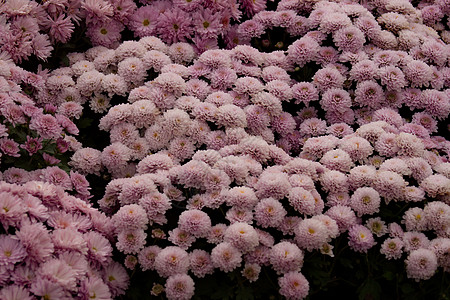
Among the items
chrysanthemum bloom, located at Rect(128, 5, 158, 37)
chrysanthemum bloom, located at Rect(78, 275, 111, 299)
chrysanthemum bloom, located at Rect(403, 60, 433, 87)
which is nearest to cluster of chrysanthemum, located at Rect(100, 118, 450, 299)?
chrysanthemum bloom, located at Rect(78, 275, 111, 299)

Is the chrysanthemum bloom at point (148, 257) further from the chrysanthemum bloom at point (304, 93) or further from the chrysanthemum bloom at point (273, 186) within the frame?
the chrysanthemum bloom at point (304, 93)

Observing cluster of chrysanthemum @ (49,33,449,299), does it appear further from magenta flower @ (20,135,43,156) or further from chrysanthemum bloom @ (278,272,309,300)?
magenta flower @ (20,135,43,156)

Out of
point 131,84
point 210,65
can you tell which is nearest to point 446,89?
point 210,65

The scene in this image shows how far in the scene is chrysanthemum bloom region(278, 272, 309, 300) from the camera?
9.29 ft

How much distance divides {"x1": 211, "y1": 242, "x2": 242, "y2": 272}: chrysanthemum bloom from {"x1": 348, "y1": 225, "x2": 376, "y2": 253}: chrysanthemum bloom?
0.61 meters

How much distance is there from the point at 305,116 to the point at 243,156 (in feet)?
2.96

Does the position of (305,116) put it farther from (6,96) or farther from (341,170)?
(6,96)

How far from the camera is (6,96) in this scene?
3.33 metres

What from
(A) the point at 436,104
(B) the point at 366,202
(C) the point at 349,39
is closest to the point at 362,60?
(C) the point at 349,39

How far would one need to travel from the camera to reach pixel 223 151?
11.5 ft

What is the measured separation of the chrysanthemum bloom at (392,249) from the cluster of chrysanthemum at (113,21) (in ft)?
7.07

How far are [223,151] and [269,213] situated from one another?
2.11 ft

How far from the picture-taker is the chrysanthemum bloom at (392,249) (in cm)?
302

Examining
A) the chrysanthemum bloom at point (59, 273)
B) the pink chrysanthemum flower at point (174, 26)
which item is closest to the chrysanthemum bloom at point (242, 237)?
the chrysanthemum bloom at point (59, 273)
